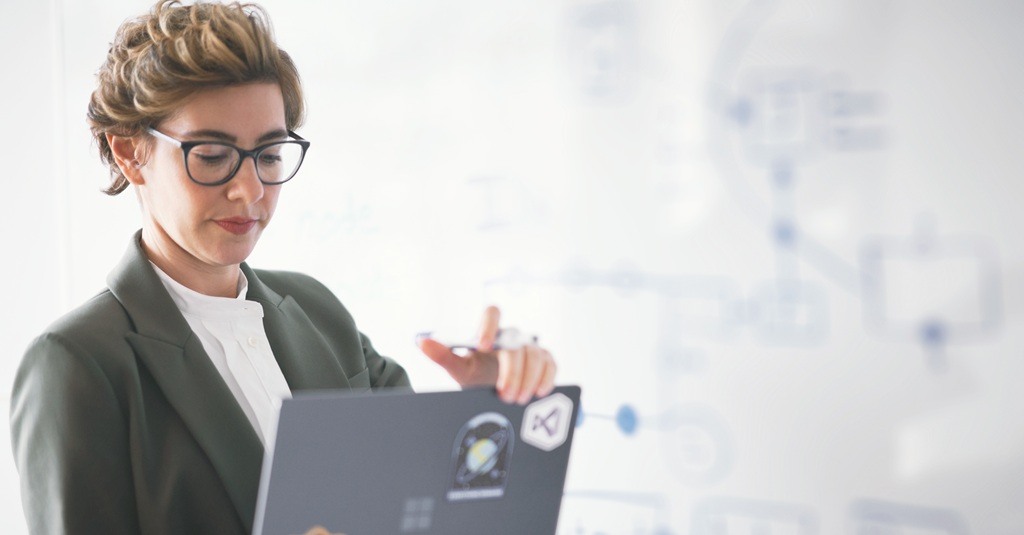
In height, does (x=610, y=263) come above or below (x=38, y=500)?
above

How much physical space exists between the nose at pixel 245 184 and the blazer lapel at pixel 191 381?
5.9 inches

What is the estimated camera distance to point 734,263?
1.72 m

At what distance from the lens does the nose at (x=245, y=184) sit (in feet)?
3.70

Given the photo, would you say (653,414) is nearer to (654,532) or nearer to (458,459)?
(654,532)

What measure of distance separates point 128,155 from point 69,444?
0.40m

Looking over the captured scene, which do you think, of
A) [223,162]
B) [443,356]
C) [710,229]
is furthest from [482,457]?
[710,229]

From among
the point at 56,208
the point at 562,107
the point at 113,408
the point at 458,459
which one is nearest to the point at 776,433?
the point at 562,107

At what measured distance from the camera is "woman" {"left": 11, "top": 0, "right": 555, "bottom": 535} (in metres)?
0.99

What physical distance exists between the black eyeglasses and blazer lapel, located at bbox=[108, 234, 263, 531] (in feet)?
0.48

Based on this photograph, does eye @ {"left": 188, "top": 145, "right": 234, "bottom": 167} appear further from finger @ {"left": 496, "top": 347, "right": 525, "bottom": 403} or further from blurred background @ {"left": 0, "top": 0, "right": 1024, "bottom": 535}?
blurred background @ {"left": 0, "top": 0, "right": 1024, "bottom": 535}

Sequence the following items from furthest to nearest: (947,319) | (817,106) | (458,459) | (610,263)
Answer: (610,263) < (817,106) < (947,319) < (458,459)

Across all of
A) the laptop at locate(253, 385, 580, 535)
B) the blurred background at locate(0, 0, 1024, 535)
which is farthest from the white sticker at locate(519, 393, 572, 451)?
the blurred background at locate(0, 0, 1024, 535)

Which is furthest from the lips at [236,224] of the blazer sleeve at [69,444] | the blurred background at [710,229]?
the blurred background at [710,229]

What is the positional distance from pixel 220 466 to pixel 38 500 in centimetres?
19
